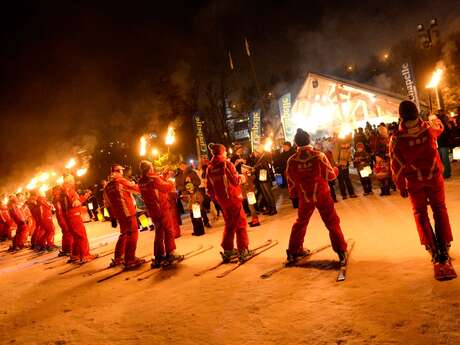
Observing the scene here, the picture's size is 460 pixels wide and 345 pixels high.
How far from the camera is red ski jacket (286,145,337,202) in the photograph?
17.4 feet

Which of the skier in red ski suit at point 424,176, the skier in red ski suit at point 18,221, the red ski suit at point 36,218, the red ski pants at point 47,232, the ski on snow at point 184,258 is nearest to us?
the skier in red ski suit at point 424,176

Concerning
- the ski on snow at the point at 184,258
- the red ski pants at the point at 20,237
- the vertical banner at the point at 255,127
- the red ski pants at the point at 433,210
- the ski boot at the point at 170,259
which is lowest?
the ski on snow at the point at 184,258

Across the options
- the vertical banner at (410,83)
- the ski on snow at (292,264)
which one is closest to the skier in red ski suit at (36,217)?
the ski on snow at (292,264)

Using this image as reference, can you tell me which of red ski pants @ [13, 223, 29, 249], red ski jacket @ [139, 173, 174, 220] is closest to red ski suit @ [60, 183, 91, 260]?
red ski jacket @ [139, 173, 174, 220]

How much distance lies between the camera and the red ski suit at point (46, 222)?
39.0 feet

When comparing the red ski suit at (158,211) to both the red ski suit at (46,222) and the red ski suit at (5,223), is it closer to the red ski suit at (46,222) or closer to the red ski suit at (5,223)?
the red ski suit at (46,222)

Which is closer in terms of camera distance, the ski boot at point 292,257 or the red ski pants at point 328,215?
the red ski pants at point 328,215

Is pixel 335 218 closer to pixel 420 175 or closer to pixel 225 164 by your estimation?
pixel 420 175

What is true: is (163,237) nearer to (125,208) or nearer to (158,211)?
(158,211)

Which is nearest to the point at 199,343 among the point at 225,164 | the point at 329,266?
the point at 329,266

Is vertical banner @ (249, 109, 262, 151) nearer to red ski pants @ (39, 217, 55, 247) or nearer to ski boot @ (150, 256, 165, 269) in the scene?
red ski pants @ (39, 217, 55, 247)

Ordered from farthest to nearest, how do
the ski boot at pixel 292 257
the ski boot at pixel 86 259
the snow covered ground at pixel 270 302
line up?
the ski boot at pixel 86 259 → the ski boot at pixel 292 257 → the snow covered ground at pixel 270 302

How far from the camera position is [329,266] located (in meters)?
5.32

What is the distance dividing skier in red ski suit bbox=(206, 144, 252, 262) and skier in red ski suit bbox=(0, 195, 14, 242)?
14.6 m
